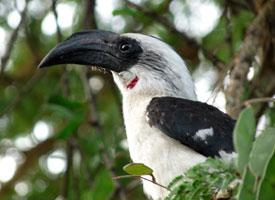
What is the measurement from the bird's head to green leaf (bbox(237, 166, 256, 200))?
181 cm

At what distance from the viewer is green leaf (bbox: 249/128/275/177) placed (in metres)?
Result: 2.02

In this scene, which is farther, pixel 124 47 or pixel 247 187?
pixel 124 47

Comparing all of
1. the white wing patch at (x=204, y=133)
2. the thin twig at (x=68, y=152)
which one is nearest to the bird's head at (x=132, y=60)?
the thin twig at (x=68, y=152)

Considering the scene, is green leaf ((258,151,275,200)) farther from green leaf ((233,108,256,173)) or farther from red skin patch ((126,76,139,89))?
red skin patch ((126,76,139,89))

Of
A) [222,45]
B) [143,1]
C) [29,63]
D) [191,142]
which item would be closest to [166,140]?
[191,142]

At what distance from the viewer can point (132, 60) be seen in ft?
13.3

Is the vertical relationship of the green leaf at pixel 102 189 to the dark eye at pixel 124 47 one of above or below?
below

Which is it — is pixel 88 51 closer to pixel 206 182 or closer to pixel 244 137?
pixel 206 182

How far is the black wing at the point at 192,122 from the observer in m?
3.34

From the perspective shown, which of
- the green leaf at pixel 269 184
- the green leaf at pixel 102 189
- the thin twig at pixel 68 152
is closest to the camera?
the green leaf at pixel 269 184

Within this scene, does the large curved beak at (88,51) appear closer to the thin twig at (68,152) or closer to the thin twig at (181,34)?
the thin twig at (68,152)

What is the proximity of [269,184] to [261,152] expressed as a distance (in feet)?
0.27

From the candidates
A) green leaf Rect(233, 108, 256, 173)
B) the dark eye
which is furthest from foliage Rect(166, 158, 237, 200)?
the dark eye

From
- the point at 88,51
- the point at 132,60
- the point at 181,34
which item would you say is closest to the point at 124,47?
the point at 132,60
